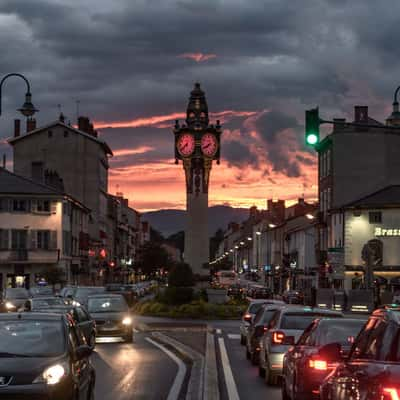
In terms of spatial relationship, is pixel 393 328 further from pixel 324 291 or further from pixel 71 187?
pixel 71 187

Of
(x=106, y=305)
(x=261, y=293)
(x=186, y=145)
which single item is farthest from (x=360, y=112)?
(x=106, y=305)

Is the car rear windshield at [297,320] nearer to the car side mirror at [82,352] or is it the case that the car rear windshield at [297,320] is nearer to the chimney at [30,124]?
the car side mirror at [82,352]

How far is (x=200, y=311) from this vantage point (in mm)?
59062

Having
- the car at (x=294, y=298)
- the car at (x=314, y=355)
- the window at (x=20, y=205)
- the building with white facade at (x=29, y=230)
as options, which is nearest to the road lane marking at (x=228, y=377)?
the car at (x=314, y=355)

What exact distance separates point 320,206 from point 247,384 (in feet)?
259

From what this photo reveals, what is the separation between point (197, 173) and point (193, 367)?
5101 cm

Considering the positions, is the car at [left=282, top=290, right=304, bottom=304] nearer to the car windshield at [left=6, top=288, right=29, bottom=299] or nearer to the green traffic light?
the car windshield at [left=6, top=288, right=29, bottom=299]

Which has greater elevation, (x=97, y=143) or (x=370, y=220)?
(x=97, y=143)

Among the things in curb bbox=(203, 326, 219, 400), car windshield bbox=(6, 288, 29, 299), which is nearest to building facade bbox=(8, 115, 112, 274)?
car windshield bbox=(6, 288, 29, 299)

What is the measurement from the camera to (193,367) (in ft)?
82.3

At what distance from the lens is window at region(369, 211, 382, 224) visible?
278 feet

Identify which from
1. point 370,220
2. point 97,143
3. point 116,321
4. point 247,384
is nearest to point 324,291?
point 370,220

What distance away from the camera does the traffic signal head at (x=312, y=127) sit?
87.6 feet

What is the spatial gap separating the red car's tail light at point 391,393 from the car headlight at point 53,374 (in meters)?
5.73
